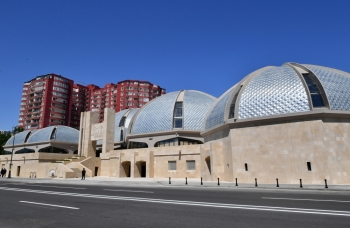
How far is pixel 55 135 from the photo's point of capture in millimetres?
65062

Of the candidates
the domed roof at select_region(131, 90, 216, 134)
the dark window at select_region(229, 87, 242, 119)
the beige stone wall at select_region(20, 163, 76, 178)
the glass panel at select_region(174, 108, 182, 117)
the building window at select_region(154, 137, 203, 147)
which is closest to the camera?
the dark window at select_region(229, 87, 242, 119)

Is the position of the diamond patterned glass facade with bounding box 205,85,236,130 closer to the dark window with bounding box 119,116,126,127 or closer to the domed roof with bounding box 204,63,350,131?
the domed roof with bounding box 204,63,350,131

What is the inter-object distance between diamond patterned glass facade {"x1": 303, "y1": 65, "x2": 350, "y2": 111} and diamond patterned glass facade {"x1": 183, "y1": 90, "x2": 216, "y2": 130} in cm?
2071

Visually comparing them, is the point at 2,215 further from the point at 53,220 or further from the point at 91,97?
the point at 91,97

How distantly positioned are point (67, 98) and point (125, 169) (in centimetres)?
7063

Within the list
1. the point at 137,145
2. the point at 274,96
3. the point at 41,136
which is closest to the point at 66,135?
the point at 41,136

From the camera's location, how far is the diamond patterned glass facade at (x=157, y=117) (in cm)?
4503

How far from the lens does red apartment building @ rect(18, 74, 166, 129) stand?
95438mm

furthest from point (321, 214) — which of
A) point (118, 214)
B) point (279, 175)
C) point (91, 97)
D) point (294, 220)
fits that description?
point (91, 97)

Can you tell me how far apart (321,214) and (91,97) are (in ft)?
387

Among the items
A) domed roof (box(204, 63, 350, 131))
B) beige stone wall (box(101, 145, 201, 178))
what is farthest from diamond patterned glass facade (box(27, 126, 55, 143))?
domed roof (box(204, 63, 350, 131))

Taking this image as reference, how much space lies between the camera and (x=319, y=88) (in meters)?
25.6

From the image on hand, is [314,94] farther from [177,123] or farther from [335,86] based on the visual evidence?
[177,123]

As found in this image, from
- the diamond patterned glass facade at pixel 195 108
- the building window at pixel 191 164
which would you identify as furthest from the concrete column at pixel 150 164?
the diamond patterned glass facade at pixel 195 108
